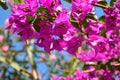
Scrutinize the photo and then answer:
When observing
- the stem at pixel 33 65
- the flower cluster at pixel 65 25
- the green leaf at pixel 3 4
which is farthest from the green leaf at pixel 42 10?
the stem at pixel 33 65

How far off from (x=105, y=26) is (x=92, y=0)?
0.16 m

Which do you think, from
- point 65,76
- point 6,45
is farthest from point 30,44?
point 65,76

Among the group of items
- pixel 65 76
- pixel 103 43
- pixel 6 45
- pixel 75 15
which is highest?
pixel 75 15

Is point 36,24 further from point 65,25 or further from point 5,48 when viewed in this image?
point 5,48

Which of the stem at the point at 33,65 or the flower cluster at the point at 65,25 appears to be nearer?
the flower cluster at the point at 65,25

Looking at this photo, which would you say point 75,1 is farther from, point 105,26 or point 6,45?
point 6,45

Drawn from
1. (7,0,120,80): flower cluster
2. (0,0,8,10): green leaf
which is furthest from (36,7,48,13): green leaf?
(0,0,8,10): green leaf

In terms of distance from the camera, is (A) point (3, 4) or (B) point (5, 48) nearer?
(A) point (3, 4)

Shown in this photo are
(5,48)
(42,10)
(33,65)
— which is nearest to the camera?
(42,10)

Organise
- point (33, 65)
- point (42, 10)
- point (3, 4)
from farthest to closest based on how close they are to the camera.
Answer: point (33, 65) < point (3, 4) < point (42, 10)

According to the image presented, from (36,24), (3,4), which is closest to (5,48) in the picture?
(3,4)

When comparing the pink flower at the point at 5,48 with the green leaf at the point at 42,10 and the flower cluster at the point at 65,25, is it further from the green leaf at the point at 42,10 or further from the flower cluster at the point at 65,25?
the green leaf at the point at 42,10

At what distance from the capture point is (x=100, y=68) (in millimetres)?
2064

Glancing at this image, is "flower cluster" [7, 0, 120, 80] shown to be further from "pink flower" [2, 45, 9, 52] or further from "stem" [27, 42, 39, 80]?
"pink flower" [2, 45, 9, 52]
